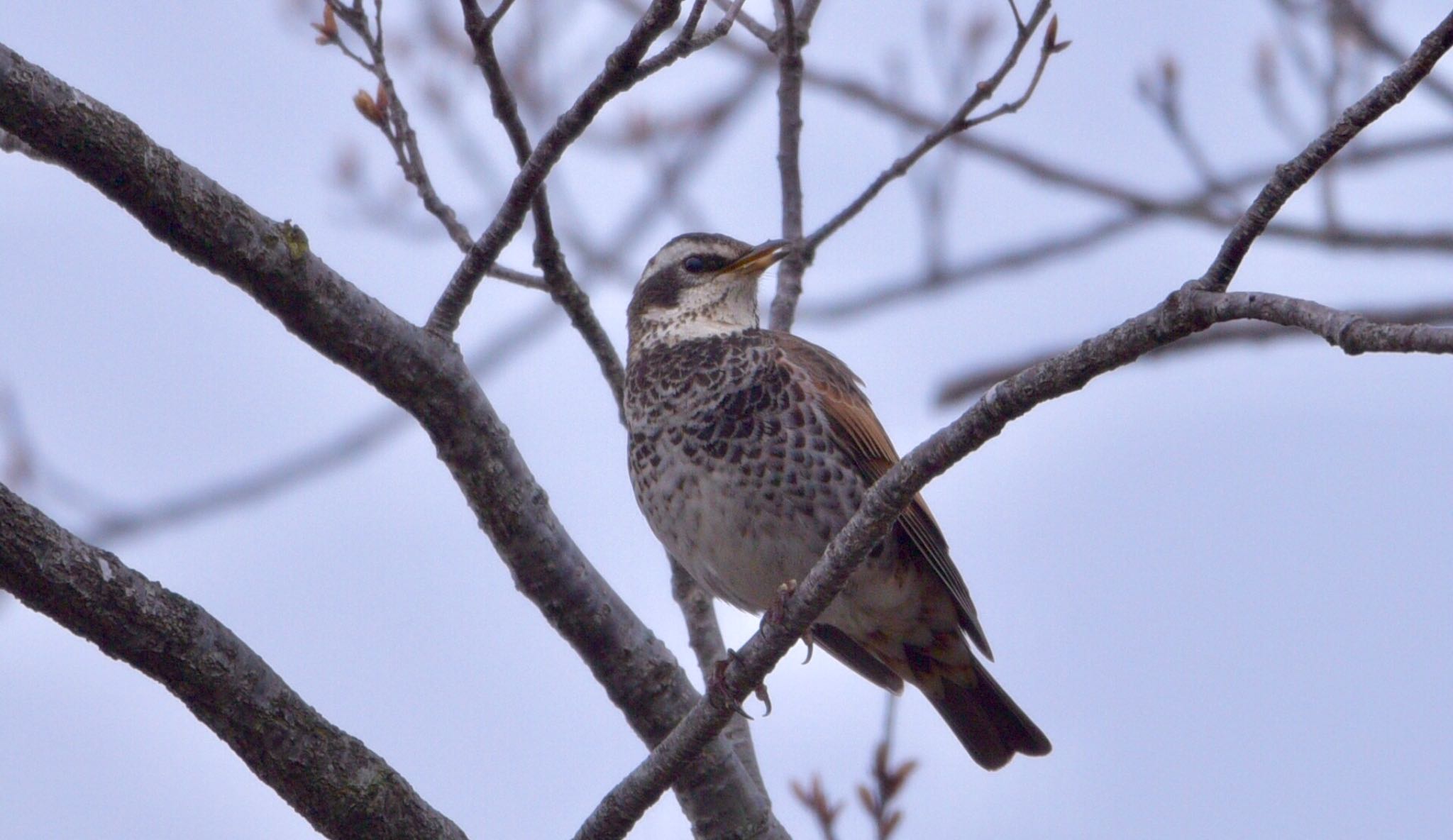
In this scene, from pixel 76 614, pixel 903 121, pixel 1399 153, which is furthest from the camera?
pixel 903 121

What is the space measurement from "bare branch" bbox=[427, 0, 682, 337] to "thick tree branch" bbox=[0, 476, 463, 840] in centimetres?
126

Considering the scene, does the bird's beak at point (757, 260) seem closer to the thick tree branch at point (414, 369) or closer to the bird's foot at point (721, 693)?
the thick tree branch at point (414, 369)

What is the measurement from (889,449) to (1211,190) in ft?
6.25

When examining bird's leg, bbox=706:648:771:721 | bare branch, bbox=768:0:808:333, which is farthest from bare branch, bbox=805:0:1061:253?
bird's leg, bbox=706:648:771:721

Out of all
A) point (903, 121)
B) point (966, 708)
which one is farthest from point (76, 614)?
point (903, 121)

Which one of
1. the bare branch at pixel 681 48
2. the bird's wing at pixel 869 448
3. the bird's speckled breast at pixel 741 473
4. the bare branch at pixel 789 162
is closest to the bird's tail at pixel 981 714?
the bird's wing at pixel 869 448

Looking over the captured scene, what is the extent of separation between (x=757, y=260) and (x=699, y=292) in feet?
1.11

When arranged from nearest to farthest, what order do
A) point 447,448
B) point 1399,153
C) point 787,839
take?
point 447,448 → point 787,839 → point 1399,153

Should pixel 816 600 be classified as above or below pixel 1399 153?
below

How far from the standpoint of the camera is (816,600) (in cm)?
442

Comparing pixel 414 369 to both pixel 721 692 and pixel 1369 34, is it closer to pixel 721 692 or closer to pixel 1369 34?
pixel 721 692

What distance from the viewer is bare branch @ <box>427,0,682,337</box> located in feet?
14.0

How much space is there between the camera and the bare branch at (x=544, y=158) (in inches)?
168

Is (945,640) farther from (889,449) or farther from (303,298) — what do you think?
(303,298)
